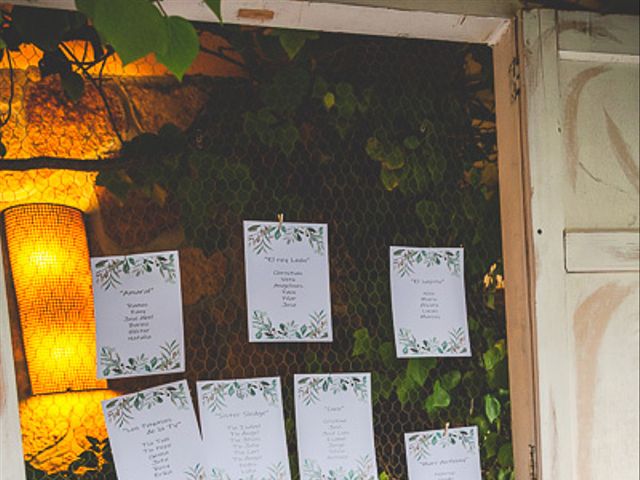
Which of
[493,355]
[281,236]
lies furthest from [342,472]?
[281,236]

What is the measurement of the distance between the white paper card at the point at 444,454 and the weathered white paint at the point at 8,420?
88 centimetres

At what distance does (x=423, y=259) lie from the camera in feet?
6.15

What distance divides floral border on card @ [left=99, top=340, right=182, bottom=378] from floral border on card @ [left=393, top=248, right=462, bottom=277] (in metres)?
0.54

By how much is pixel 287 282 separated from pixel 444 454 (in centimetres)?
54

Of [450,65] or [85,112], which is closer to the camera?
[85,112]

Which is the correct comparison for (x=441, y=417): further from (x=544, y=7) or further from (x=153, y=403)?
(x=544, y=7)

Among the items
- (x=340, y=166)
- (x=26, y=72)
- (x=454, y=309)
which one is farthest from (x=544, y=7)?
(x=26, y=72)

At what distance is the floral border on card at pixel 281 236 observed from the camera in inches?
71.0

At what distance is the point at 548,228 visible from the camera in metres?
1.55

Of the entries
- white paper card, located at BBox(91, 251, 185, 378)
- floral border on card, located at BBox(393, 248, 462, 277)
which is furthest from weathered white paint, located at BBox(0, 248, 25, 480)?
floral border on card, located at BBox(393, 248, 462, 277)

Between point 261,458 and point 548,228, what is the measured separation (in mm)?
793

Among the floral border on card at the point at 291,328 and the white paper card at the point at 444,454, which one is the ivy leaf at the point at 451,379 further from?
the floral border on card at the point at 291,328

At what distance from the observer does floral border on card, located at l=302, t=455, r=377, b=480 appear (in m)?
1.79

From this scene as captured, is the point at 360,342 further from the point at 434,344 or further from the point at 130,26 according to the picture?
the point at 130,26
